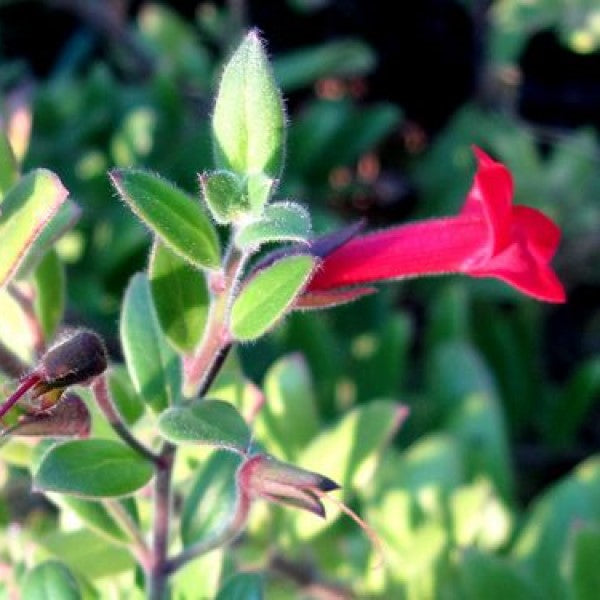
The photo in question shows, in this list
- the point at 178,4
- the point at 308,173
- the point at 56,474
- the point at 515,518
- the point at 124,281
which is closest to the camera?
the point at 56,474

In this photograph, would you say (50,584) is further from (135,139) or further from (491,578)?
(135,139)

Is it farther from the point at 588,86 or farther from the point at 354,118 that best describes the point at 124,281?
the point at 588,86

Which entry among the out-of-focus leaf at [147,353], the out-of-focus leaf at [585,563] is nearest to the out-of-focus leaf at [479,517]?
the out-of-focus leaf at [585,563]

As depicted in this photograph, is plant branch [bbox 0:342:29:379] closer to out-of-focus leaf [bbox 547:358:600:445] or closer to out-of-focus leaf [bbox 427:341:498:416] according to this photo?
out-of-focus leaf [bbox 427:341:498:416]

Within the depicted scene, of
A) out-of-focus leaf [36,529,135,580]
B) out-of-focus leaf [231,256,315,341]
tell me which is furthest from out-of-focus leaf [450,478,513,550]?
Answer: out-of-focus leaf [231,256,315,341]

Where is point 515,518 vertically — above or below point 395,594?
below

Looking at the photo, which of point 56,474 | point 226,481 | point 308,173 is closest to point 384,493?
point 226,481

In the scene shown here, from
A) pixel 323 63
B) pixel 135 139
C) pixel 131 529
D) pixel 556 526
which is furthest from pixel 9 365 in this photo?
pixel 323 63
